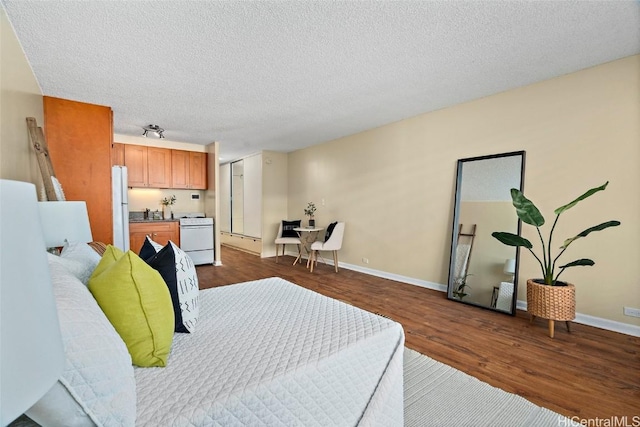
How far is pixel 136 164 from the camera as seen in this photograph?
529cm

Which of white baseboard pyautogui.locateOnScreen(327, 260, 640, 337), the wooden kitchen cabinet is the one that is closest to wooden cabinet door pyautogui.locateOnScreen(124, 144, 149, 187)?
the wooden kitchen cabinet

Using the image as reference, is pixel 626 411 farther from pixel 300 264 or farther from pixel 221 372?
pixel 300 264

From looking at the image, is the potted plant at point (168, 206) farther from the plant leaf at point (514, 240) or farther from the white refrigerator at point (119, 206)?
the plant leaf at point (514, 240)

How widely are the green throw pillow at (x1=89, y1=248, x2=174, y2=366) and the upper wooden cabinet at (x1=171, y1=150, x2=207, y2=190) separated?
5122mm

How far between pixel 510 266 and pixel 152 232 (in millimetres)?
5647

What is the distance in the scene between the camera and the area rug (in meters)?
1.53

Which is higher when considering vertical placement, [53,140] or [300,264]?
[53,140]

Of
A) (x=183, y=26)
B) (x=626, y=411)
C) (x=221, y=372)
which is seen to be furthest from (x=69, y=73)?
(x=626, y=411)

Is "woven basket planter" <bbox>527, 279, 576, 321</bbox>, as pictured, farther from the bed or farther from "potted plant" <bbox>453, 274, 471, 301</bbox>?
the bed

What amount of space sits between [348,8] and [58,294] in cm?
218

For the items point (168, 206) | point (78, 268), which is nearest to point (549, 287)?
point (78, 268)

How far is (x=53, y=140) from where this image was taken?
3.34m

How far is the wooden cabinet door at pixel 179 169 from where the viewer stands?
5.65 metres

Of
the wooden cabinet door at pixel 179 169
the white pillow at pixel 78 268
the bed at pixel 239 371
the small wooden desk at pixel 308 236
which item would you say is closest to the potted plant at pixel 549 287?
the bed at pixel 239 371
